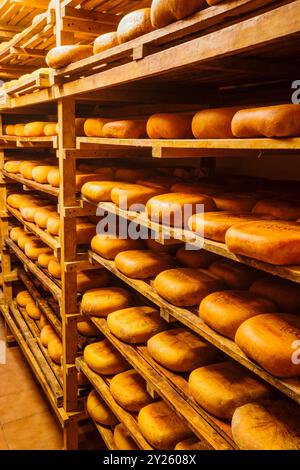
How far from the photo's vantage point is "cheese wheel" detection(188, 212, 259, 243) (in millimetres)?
1497

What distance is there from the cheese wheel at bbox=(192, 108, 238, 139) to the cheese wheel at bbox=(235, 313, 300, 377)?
644mm

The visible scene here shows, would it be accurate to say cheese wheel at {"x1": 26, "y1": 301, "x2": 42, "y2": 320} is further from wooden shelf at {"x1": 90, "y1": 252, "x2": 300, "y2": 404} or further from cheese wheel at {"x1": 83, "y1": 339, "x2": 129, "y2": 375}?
wooden shelf at {"x1": 90, "y1": 252, "x2": 300, "y2": 404}

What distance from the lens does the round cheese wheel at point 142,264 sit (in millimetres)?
2141

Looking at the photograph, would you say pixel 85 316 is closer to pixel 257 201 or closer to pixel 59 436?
pixel 59 436

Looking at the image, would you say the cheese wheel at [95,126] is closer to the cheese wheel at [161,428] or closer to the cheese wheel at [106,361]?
the cheese wheel at [106,361]

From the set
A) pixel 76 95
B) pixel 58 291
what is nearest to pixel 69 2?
pixel 76 95

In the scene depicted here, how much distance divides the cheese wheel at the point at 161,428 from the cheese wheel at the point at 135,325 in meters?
0.34

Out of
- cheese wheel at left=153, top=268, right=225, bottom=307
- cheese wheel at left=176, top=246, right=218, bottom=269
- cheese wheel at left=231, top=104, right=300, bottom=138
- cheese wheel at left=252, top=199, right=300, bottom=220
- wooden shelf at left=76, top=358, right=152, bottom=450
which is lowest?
wooden shelf at left=76, top=358, right=152, bottom=450

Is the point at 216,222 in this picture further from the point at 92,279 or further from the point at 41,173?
the point at 41,173

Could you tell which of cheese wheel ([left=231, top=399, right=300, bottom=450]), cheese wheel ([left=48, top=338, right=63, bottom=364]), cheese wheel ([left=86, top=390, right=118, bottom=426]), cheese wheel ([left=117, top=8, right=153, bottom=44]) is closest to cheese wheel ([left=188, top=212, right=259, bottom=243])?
cheese wheel ([left=231, top=399, right=300, bottom=450])

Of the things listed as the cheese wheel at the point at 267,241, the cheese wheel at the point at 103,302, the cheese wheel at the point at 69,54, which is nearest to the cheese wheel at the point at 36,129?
the cheese wheel at the point at 69,54

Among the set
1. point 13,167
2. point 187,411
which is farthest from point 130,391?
point 13,167

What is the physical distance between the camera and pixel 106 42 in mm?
1897

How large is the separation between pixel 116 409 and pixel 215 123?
152 cm
